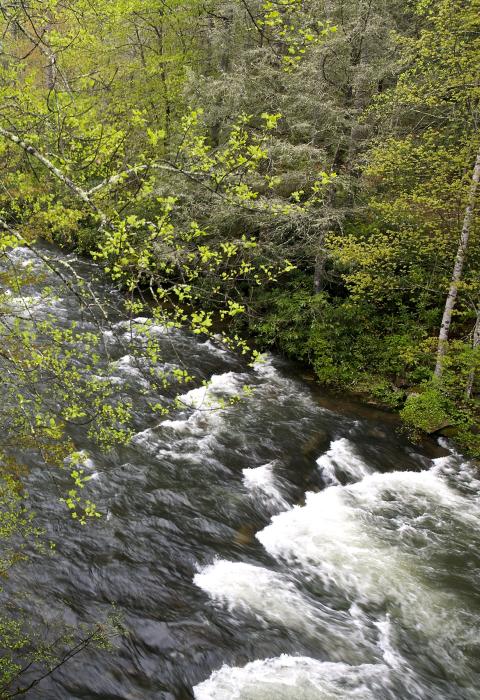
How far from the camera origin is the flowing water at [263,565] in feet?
17.9

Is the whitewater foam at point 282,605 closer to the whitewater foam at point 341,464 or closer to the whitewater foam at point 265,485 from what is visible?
the whitewater foam at point 265,485

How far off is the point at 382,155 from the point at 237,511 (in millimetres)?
8683

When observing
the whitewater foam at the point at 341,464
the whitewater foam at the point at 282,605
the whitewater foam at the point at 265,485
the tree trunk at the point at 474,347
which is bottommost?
the whitewater foam at the point at 282,605

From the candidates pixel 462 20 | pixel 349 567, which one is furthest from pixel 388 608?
pixel 462 20

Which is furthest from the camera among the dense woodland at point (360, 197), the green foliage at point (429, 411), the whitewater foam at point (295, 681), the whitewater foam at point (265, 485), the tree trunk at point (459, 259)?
Result: the green foliage at point (429, 411)

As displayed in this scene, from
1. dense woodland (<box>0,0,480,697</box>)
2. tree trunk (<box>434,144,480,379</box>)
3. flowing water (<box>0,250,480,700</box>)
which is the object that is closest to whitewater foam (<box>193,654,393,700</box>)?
flowing water (<box>0,250,480,700</box>)

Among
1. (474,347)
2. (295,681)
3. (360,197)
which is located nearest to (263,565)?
(295,681)

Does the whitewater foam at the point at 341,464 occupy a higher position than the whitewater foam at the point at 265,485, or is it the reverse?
the whitewater foam at the point at 341,464

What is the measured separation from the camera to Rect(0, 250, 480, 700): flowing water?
5461 mm

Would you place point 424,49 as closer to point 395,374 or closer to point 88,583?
point 395,374

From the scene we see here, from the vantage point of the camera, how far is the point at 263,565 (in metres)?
7.03

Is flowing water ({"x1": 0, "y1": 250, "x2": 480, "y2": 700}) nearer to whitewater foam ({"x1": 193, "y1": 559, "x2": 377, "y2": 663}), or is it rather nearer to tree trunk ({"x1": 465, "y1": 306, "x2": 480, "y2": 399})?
whitewater foam ({"x1": 193, "y1": 559, "x2": 377, "y2": 663})

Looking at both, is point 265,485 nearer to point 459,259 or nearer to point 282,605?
point 282,605

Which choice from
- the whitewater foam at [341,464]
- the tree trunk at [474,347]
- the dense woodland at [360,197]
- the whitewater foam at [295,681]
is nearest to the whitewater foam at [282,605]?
the whitewater foam at [295,681]
